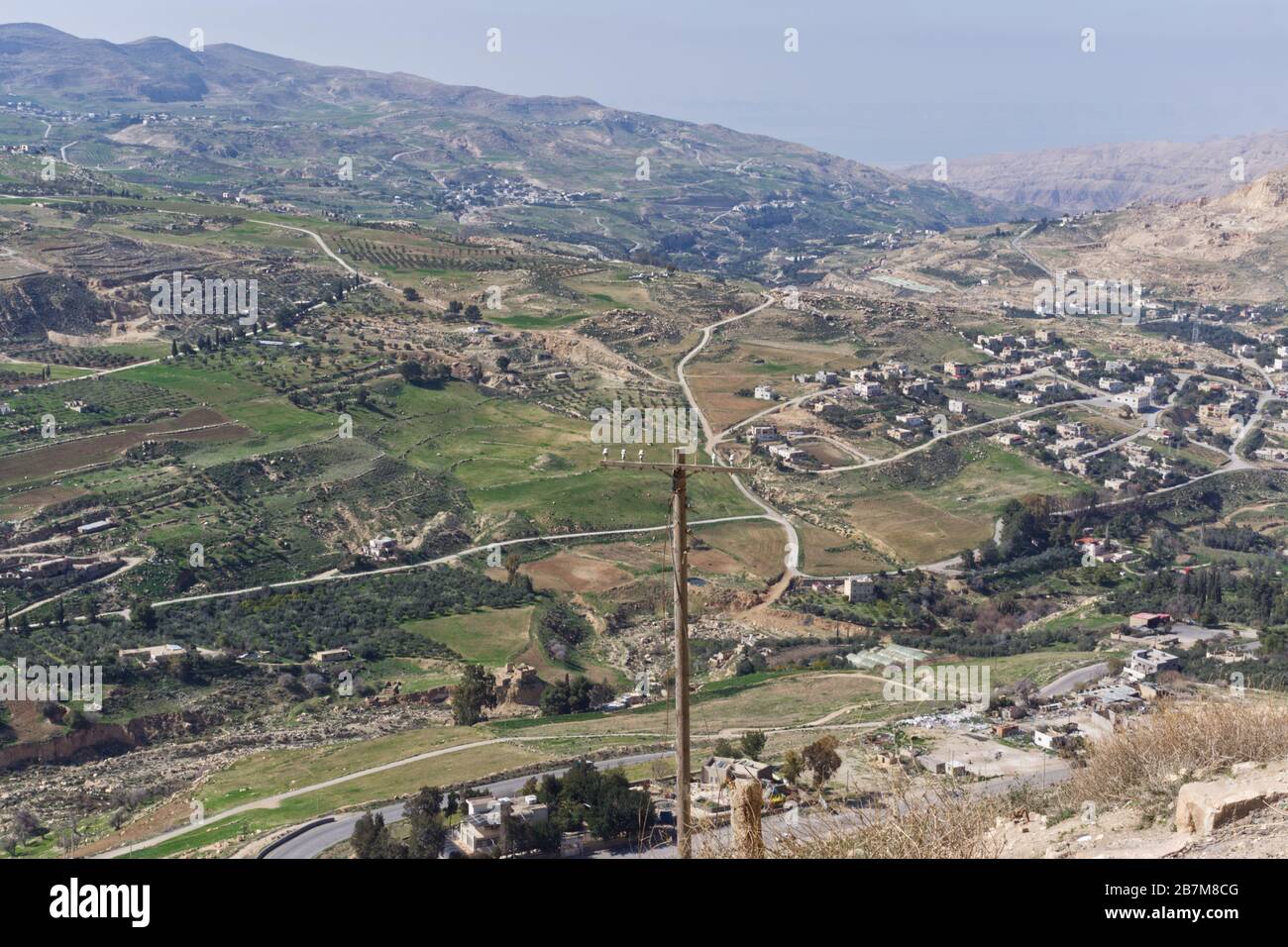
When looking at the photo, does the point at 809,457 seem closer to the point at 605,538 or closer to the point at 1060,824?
the point at 605,538

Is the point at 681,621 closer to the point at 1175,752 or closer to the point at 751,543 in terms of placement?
the point at 1175,752

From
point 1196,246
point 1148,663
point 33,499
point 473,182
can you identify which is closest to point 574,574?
point 1148,663

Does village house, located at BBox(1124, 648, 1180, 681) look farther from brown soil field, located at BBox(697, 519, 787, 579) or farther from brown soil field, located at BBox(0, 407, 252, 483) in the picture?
brown soil field, located at BBox(0, 407, 252, 483)

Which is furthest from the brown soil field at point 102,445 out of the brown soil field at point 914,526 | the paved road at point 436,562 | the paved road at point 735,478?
the brown soil field at point 914,526

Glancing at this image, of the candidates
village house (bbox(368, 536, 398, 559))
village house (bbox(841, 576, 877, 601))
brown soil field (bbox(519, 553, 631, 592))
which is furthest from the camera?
village house (bbox(368, 536, 398, 559))

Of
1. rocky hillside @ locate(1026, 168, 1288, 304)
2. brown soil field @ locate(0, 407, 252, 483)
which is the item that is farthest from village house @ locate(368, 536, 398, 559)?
rocky hillside @ locate(1026, 168, 1288, 304)
